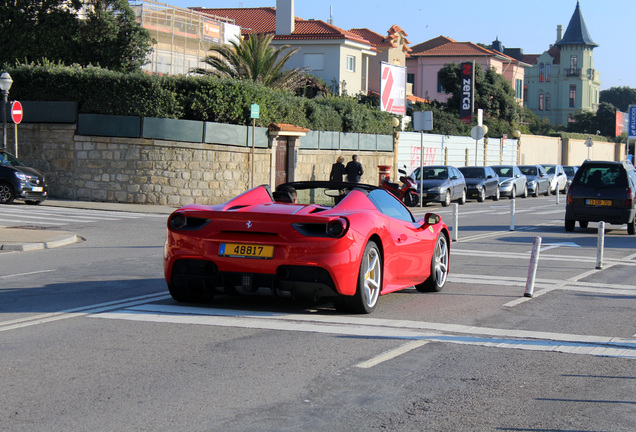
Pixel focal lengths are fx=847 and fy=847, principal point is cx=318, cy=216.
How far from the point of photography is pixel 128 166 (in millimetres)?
27859

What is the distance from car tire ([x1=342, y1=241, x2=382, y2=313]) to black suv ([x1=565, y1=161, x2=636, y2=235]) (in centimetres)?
1336

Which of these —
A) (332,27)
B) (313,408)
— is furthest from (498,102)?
(313,408)

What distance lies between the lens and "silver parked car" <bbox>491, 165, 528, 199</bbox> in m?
40.4

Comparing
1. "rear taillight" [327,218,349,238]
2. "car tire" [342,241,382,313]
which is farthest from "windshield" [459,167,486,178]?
"rear taillight" [327,218,349,238]

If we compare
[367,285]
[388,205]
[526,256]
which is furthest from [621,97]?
[367,285]

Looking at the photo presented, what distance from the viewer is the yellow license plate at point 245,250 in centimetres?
800

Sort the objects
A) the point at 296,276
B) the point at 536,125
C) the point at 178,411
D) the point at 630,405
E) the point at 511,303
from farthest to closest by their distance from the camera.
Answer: the point at 536,125, the point at 511,303, the point at 296,276, the point at 630,405, the point at 178,411

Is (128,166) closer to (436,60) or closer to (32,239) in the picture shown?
(32,239)

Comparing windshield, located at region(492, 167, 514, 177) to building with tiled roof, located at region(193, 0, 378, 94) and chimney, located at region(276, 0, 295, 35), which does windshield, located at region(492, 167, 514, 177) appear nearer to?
building with tiled roof, located at region(193, 0, 378, 94)

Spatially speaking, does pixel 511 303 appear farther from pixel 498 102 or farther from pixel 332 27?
pixel 498 102

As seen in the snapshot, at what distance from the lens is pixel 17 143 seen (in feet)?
94.1

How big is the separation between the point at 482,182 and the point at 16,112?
2001cm

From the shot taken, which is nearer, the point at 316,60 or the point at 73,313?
the point at 73,313

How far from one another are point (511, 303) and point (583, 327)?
56.7 inches
